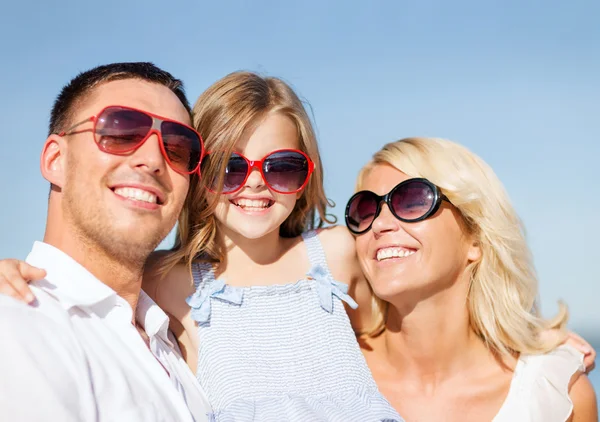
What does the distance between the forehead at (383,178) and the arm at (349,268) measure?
0.43m

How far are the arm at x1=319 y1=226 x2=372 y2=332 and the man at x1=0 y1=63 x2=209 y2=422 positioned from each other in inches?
49.2

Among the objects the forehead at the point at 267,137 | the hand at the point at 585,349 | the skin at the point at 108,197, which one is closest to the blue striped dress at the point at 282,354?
the skin at the point at 108,197

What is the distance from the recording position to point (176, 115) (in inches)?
155

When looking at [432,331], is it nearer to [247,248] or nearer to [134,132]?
[247,248]

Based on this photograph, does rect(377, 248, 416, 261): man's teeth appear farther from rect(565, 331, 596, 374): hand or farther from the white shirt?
the white shirt

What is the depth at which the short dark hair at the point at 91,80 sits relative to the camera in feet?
12.6

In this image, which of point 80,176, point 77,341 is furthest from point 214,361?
point 80,176

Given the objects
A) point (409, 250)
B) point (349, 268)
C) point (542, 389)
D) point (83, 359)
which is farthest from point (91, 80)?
point (542, 389)

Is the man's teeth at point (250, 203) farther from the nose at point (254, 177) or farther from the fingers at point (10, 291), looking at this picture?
the fingers at point (10, 291)

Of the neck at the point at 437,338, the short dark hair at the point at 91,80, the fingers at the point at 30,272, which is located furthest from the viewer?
the neck at the point at 437,338

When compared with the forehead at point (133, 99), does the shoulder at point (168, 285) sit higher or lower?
lower

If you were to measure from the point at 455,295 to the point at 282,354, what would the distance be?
146 centimetres

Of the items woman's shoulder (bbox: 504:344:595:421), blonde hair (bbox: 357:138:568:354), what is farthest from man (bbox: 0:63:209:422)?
woman's shoulder (bbox: 504:344:595:421)

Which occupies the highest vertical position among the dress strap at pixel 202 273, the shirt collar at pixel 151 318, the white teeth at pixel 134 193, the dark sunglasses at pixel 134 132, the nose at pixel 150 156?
the dark sunglasses at pixel 134 132
